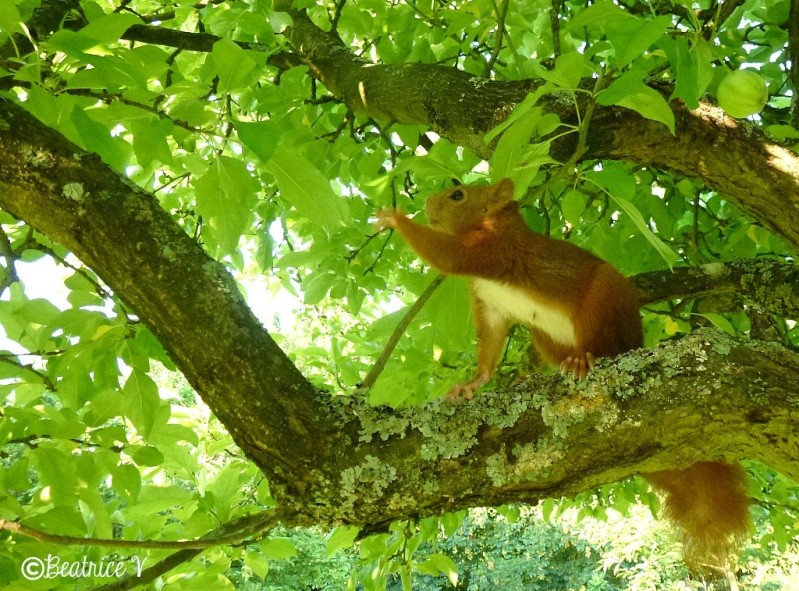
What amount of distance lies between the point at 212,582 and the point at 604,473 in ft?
4.10

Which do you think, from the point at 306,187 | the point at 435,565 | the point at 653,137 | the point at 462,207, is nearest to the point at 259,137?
the point at 306,187

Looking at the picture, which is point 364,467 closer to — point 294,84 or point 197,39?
point 294,84

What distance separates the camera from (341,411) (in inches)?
61.0

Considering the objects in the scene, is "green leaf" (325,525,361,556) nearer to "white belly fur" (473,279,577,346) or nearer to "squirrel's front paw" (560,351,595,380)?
"white belly fur" (473,279,577,346)

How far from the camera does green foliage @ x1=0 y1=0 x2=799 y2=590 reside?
146 centimetres

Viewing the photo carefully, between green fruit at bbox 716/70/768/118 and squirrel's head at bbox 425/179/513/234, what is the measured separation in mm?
→ 969

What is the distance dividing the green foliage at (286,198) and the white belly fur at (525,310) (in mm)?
199

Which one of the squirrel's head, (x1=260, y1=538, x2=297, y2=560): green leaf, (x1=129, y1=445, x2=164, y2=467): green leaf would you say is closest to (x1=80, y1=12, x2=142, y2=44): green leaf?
(x1=129, y1=445, x2=164, y2=467): green leaf

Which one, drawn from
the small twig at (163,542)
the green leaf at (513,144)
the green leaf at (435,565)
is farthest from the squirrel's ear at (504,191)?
the green leaf at (435,565)

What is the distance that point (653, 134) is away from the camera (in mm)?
2049

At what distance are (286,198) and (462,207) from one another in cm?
127

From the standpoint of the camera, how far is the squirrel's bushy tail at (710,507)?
176 cm

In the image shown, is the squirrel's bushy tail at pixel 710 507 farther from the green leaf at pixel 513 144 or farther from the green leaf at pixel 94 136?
the green leaf at pixel 94 136

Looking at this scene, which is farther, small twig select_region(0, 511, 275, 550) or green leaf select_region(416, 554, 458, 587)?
green leaf select_region(416, 554, 458, 587)
